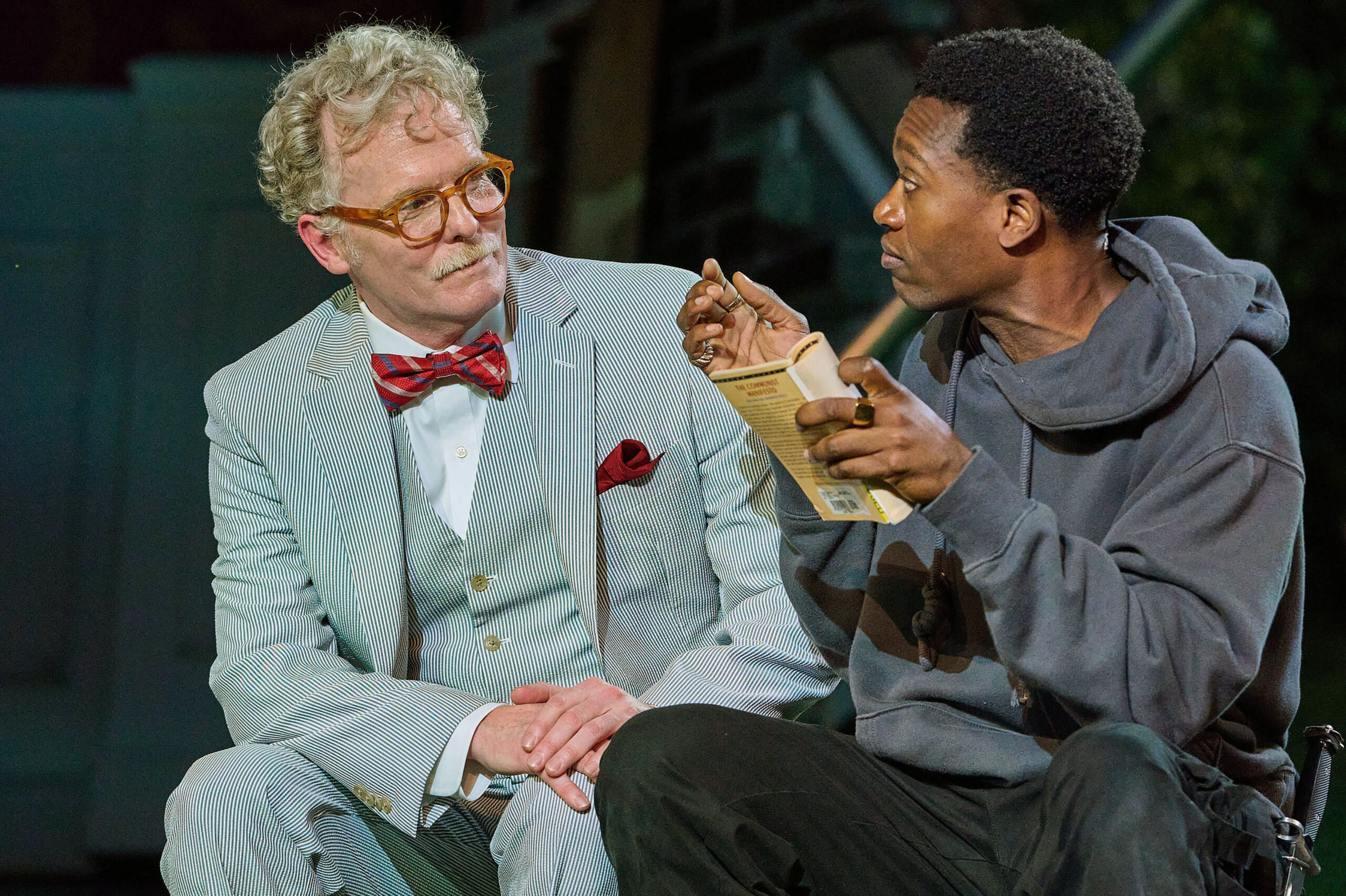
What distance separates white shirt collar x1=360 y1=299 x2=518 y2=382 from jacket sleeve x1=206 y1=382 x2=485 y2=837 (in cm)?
25

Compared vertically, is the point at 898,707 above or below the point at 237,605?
above

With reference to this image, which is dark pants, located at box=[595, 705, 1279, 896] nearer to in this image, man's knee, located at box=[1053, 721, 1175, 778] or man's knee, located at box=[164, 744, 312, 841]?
man's knee, located at box=[1053, 721, 1175, 778]

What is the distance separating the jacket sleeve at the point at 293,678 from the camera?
1849 mm

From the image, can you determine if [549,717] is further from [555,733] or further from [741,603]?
[741,603]

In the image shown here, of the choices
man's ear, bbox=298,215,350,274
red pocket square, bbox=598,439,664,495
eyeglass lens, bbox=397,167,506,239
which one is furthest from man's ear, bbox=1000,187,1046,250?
man's ear, bbox=298,215,350,274

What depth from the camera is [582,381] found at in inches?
81.5

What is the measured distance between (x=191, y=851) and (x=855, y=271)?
2435 millimetres

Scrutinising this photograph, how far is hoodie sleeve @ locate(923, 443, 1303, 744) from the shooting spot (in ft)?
4.48

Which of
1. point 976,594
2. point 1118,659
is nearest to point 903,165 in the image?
point 976,594

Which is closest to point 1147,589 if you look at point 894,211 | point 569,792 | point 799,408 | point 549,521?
point 799,408

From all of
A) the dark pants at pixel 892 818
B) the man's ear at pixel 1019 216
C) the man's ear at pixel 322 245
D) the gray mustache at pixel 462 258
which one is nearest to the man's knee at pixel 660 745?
the dark pants at pixel 892 818

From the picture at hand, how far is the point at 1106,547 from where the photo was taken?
1.48 meters

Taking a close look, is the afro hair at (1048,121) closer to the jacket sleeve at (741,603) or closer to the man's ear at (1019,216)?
the man's ear at (1019,216)

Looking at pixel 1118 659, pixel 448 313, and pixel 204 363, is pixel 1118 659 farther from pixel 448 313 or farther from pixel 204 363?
pixel 204 363
